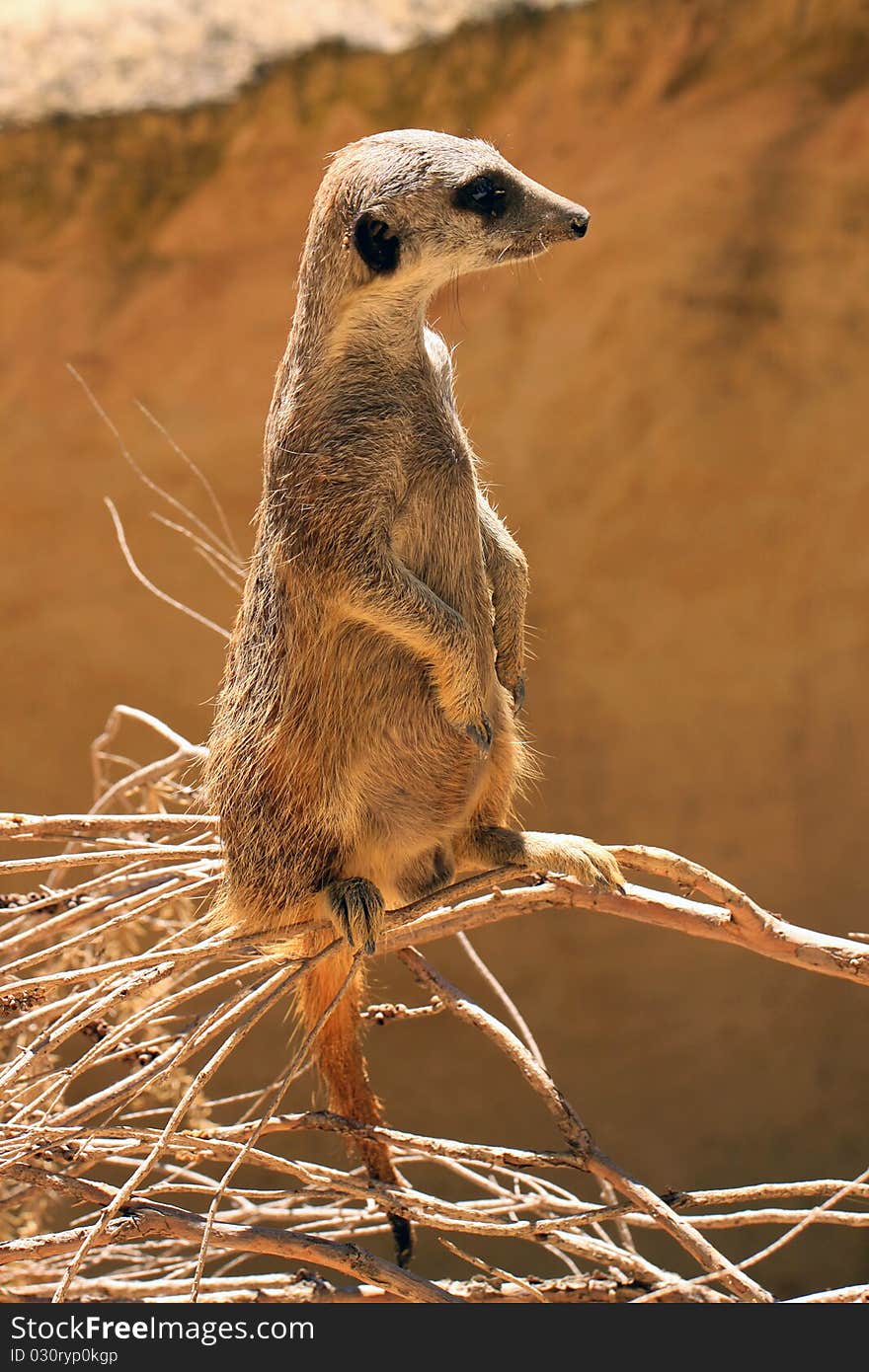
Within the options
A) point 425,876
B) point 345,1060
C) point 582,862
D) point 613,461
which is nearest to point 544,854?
point 582,862

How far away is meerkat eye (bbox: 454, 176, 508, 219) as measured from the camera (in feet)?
4.70

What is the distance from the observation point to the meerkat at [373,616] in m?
1.45

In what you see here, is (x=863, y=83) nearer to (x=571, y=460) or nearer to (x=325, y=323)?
(x=571, y=460)

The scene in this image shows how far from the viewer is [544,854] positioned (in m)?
1.71

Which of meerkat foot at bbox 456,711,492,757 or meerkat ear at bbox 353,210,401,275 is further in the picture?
meerkat foot at bbox 456,711,492,757

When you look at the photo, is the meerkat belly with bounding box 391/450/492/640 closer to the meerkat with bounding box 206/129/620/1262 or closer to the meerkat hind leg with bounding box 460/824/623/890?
the meerkat with bounding box 206/129/620/1262

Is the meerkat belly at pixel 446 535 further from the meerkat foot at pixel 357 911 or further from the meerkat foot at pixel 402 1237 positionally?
the meerkat foot at pixel 402 1237

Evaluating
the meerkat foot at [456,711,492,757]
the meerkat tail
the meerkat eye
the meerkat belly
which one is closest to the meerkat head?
the meerkat eye

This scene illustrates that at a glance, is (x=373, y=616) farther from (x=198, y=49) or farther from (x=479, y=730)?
(x=198, y=49)

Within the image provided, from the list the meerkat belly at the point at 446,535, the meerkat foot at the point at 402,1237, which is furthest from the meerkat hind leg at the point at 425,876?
the meerkat foot at the point at 402,1237

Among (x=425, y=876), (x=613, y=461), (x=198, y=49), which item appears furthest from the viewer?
(x=613, y=461)

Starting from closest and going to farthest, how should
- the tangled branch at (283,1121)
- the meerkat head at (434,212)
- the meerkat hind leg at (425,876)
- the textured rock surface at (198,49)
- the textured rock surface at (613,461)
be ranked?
the meerkat head at (434,212) < the tangled branch at (283,1121) < the meerkat hind leg at (425,876) < the textured rock surface at (198,49) < the textured rock surface at (613,461)

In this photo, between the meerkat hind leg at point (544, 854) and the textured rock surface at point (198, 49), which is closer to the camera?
the meerkat hind leg at point (544, 854)

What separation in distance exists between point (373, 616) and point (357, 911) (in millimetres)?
347
